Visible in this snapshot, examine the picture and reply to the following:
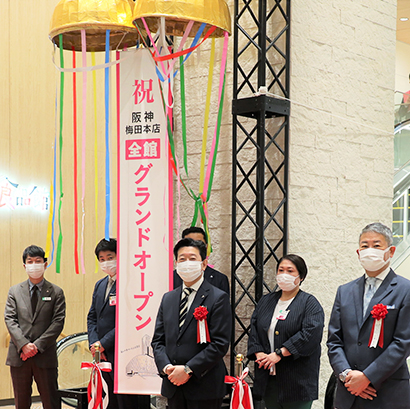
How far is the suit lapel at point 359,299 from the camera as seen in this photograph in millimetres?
3379

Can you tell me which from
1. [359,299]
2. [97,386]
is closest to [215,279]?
[97,386]

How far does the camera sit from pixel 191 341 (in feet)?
12.0

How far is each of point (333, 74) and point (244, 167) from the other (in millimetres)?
1086

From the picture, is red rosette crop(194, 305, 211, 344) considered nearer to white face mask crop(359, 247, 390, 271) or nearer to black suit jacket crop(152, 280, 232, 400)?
black suit jacket crop(152, 280, 232, 400)

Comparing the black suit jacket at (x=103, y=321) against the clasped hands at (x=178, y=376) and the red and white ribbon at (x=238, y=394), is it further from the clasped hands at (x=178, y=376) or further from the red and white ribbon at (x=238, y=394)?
the red and white ribbon at (x=238, y=394)

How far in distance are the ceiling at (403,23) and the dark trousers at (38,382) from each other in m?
7.68

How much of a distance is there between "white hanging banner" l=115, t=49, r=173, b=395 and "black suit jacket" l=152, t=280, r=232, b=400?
0.90 ft

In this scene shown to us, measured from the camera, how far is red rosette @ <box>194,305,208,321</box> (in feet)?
11.8

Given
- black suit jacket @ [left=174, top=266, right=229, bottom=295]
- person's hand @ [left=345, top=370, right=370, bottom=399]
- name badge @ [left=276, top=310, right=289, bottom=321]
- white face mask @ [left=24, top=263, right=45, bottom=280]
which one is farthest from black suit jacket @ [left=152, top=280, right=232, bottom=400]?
white face mask @ [left=24, top=263, right=45, bottom=280]

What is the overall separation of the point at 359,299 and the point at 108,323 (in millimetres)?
1845

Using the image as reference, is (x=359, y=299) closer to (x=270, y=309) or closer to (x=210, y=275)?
(x=270, y=309)

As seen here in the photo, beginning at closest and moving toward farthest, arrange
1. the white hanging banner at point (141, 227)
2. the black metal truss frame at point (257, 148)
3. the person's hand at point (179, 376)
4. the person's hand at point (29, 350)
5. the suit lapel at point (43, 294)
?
the person's hand at point (179, 376) → the white hanging banner at point (141, 227) → the black metal truss frame at point (257, 148) → the person's hand at point (29, 350) → the suit lapel at point (43, 294)

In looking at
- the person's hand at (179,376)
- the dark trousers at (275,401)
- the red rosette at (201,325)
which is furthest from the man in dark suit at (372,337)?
the person's hand at (179,376)

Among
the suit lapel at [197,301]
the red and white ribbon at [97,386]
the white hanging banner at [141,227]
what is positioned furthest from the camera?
the red and white ribbon at [97,386]
